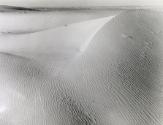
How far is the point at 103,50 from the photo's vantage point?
0.50 m

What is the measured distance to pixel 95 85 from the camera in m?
0.44

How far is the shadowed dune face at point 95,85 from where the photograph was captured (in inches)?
16.1

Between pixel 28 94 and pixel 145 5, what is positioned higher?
pixel 145 5

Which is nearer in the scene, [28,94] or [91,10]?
[28,94]

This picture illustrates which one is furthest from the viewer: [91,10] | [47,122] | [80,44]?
[91,10]

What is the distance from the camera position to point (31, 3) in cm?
68

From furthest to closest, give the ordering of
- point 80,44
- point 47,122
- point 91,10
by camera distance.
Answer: point 91,10, point 80,44, point 47,122

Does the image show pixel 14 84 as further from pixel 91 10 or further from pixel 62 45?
pixel 91 10

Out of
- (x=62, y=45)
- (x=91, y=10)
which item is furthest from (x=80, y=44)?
(x=91, y=10)

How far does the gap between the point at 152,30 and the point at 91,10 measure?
16 cm

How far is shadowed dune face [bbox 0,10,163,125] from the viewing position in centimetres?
41

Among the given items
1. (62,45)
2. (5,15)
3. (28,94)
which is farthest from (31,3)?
(28,94)

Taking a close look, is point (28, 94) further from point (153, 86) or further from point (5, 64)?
point (153, 86)

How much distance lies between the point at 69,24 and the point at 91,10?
69 millimetres
